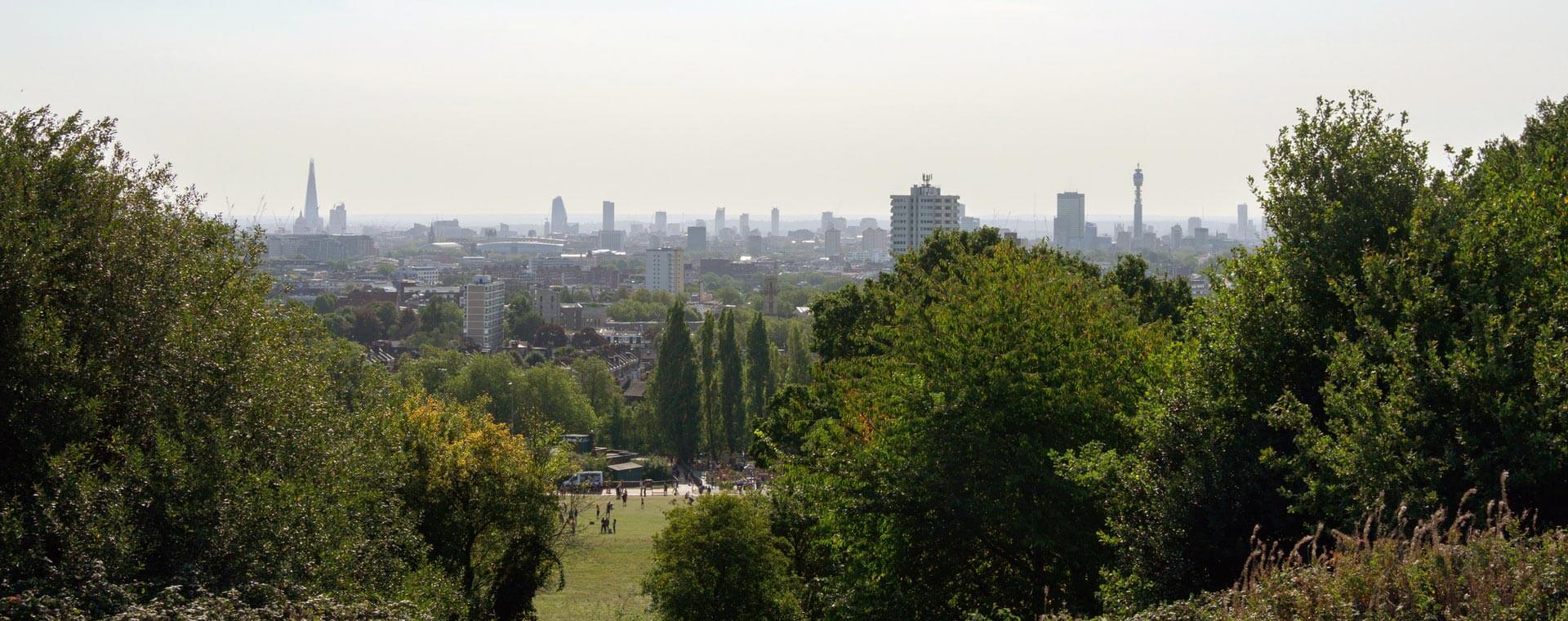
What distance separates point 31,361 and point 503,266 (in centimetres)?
18234

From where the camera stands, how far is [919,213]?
137 meters

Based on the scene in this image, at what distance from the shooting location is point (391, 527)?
12477 millimetres

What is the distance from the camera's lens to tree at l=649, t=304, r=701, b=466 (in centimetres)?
4872

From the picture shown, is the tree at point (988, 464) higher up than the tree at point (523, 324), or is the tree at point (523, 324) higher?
the tree at point (988, 464)

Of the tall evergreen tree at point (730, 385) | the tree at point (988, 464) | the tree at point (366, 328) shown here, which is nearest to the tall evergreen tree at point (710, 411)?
the tall evergreen tree at point (730, 385)

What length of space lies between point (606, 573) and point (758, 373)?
2592 cm

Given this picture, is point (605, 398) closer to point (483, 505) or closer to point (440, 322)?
point (483, 505)

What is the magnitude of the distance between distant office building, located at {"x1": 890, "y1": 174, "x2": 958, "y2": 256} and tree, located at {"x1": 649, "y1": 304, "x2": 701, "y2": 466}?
8494 cm

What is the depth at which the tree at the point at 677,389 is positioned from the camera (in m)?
48.7

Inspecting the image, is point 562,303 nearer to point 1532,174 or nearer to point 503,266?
point 503,266

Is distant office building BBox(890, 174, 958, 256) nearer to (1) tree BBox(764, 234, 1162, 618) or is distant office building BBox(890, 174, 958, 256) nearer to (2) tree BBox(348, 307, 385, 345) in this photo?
(2) tree BBox(348, 307, 385, 345)

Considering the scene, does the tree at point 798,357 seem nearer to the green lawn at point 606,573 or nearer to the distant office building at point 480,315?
the green lawn at point 606,573

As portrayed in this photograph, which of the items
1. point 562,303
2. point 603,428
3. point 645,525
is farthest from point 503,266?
point 645,525

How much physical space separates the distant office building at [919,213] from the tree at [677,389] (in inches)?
3344
